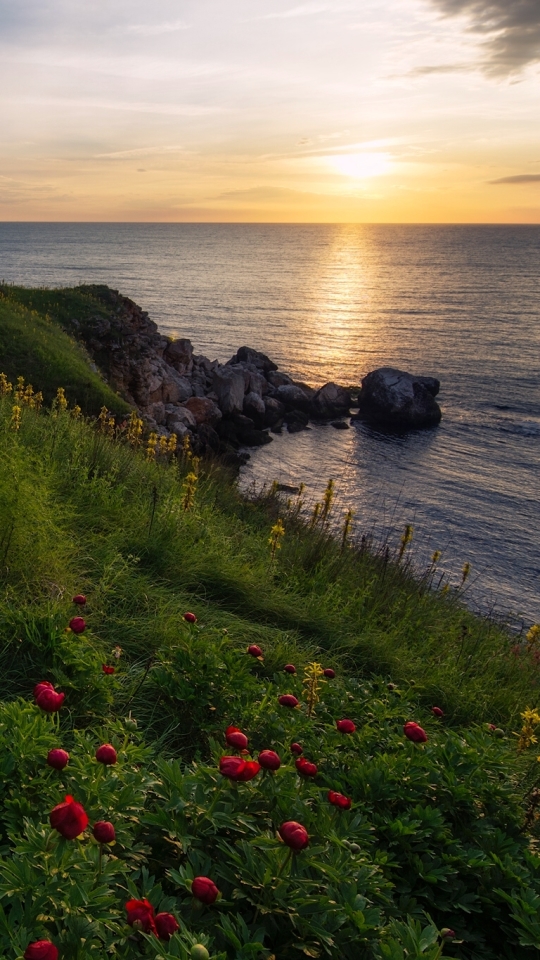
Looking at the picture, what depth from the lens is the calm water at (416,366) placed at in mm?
20938

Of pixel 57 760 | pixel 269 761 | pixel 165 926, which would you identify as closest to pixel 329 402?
pixel 269 761

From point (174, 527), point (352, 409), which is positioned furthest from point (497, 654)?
point (352, 409)

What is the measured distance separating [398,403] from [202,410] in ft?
36.1

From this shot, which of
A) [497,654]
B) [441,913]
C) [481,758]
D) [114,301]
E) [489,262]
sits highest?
[489,262]

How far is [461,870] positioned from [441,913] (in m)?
0.19

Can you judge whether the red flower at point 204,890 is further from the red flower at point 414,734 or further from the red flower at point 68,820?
the red flower at point 414,734

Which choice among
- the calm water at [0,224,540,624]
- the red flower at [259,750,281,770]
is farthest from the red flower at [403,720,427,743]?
the calm water at [0,224,540,624]

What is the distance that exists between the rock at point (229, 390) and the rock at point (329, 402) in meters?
4.89

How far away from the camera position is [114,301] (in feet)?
98.0

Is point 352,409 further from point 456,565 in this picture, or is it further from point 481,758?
point 481,758

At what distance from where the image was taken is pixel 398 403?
3375 centimetres

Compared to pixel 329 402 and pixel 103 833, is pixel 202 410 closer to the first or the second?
pixel 329 402

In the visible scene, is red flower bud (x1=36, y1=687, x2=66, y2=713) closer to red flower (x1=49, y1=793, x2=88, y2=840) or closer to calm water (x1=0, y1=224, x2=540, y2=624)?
red flower (x1=49, y1=793, x2=88, y2=840)

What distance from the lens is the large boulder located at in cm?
3366
